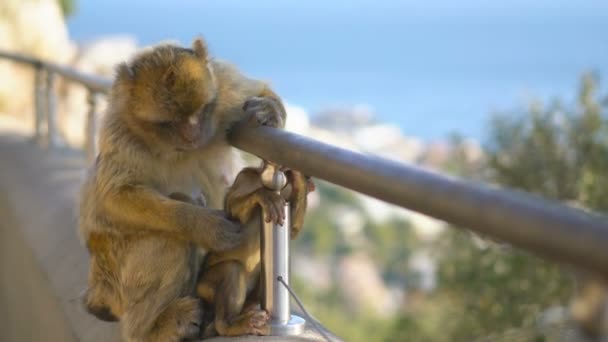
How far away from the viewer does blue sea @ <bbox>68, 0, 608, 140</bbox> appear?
47.5 metres

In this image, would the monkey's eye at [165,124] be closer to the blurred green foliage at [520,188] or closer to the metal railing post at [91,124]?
the metal railing post at [91,124]

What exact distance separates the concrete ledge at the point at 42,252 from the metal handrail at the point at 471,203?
2.39ft

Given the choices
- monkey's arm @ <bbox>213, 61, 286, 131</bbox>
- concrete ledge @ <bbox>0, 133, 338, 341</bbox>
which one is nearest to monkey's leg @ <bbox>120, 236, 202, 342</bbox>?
concrete ledge @ <bbox>0, 133, 338, 341</bbox>

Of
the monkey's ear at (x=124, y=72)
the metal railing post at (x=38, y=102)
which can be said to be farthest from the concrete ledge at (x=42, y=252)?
the monkey's ear at (x=124, y=72)

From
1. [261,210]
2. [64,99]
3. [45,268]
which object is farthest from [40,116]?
[64,99]

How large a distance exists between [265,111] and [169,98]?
0.38m

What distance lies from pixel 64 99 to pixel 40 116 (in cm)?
823

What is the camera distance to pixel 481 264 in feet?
29.5

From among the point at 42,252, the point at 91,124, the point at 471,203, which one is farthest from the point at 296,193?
the point at 91,124

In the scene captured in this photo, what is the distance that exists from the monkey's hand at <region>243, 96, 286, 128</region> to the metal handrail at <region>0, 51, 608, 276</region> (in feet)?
1.13

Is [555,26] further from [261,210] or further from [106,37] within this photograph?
[261,210]

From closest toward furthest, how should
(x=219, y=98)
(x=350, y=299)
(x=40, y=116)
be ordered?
(x=219, y=98) < (x=40, y=116) < (x=350, y=299)

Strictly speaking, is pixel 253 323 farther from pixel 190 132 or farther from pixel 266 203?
pixel 190 132

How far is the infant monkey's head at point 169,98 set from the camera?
2.42 meters
